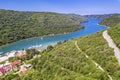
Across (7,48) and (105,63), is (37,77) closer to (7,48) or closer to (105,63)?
(105,63)

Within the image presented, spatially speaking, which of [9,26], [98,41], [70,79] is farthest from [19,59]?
[9,26]

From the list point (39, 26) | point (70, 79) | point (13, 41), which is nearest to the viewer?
point (70, 79)

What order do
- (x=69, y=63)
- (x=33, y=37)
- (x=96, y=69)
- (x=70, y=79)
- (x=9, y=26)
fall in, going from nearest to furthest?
1. (x=70, y=79)
2. (x=96, y=69)
3. (x=69, y=63)
4. (x=33, y=37)
5. (x=9, y=26)

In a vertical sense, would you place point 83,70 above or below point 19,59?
above

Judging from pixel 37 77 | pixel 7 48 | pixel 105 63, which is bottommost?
pixel 7 48

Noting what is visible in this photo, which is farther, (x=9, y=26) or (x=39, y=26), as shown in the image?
(x=39, y=26)

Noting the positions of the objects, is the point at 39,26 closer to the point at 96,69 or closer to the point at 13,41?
the point at 13,41

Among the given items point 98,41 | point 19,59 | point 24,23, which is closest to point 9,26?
point 24,23

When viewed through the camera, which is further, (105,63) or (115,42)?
(115,42)

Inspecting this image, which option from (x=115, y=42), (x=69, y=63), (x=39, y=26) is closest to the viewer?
(x=69, y=63)
